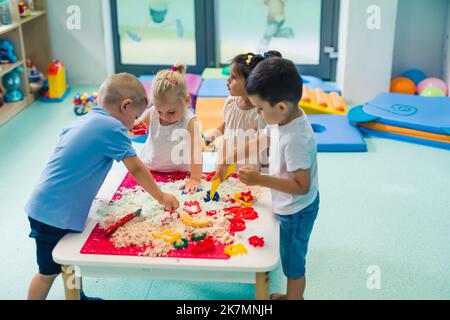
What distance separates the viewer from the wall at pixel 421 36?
13.5 ft

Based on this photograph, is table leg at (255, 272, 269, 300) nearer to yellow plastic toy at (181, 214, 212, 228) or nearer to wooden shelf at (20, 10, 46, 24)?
yellow plastic toy at (181, 214, 212, 228)

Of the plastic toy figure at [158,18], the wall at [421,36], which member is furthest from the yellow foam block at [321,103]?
the plastic toy figure at [158,18]

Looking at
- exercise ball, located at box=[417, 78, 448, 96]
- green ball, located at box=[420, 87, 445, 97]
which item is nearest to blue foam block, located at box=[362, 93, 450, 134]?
green ball, located at box=[420, 87, 445, 97]

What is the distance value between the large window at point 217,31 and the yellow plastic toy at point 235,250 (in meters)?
3.01

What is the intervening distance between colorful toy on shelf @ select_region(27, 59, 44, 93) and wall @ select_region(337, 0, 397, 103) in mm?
2083

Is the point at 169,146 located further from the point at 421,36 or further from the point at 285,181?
the point at 421,36

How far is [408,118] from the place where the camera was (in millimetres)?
3420

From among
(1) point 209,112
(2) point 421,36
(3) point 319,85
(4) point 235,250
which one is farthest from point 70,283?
(2) point 421,36

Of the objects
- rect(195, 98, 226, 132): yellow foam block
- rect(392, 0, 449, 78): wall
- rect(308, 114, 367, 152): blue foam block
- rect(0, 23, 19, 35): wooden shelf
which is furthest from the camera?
rect(392, 0, 449, 78): wall

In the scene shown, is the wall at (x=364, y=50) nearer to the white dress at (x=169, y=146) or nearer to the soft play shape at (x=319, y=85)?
the soft play shape at (x=319, y=85)

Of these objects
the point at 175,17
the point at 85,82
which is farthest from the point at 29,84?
the point at 175,17

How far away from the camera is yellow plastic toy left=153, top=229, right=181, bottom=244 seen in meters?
1.53

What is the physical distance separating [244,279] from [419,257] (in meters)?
1.00

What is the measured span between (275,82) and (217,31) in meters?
2.99
